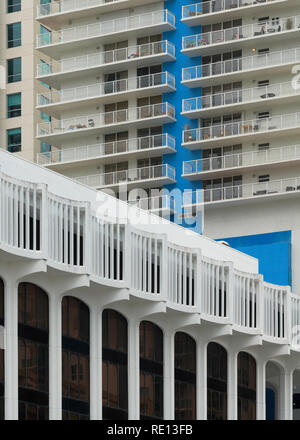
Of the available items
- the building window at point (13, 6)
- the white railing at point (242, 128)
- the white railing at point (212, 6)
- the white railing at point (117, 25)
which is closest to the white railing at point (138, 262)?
the white railing at point (242, 128)

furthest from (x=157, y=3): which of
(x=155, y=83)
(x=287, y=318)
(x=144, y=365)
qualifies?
(x=144, y=365)

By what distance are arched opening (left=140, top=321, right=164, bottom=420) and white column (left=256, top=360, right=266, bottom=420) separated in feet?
30.0

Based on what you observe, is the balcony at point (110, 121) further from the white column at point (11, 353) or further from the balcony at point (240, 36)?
the white column at point (11, 353)

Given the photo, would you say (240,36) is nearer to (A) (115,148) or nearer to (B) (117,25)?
(B) (117,25)

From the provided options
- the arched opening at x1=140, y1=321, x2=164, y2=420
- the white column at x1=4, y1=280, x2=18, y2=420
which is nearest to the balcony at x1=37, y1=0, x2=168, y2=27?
the arched opening at x1=140, y1=321, x2=164, y2=420

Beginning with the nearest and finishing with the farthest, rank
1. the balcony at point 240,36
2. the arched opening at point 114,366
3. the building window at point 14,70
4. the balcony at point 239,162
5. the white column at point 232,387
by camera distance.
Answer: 1. the arched opening at point 114,366
2. the white column at point 232,387
3. the balcony at point 239,162
4. the balcony at point 240,36
5. the building window at point 14,70

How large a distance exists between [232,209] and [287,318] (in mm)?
32939

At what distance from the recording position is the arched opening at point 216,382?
69562 millimetres

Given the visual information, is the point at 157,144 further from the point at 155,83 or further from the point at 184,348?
the point at 184,348

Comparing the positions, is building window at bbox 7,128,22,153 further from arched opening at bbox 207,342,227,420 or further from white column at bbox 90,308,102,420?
white column at bbox 90,308,102,420

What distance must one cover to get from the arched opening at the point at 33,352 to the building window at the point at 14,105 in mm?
68837

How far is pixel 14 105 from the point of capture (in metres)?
126

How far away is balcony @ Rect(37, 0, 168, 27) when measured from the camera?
369 feet

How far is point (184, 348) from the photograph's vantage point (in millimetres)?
67812
